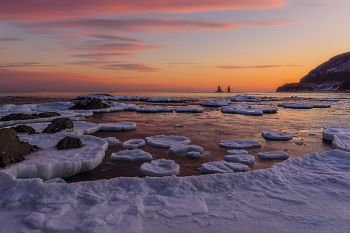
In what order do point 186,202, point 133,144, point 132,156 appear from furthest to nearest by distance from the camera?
1. point 133,144
2. point 132,156
3. point 186,202

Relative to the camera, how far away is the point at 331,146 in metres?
6.57

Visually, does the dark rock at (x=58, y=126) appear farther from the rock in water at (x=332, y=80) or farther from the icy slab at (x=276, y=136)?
the rock in water at (x=332, y=80)

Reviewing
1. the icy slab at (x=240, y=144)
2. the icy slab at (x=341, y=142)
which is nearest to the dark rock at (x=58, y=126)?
the icy slab at (x=240, y=144)

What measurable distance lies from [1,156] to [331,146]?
751 centimetres

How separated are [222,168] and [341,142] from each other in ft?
13.3

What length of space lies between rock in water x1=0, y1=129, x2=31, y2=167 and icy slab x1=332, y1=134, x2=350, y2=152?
6.99 meters

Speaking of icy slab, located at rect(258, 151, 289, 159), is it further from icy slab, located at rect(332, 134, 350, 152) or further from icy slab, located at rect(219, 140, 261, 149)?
icy slab, located at rect(332, 134, 350, 152)

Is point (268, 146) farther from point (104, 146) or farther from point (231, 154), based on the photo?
point (104, 146)

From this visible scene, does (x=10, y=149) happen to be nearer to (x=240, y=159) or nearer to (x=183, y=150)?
(x=183, y=150)

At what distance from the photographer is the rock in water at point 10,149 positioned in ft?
13.7

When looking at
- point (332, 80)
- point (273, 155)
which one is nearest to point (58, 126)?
point (273, 155)

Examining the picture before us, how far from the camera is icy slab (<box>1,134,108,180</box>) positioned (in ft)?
13.3

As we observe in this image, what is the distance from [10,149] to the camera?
4539 mm

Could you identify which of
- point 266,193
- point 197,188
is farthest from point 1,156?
point 266,193
